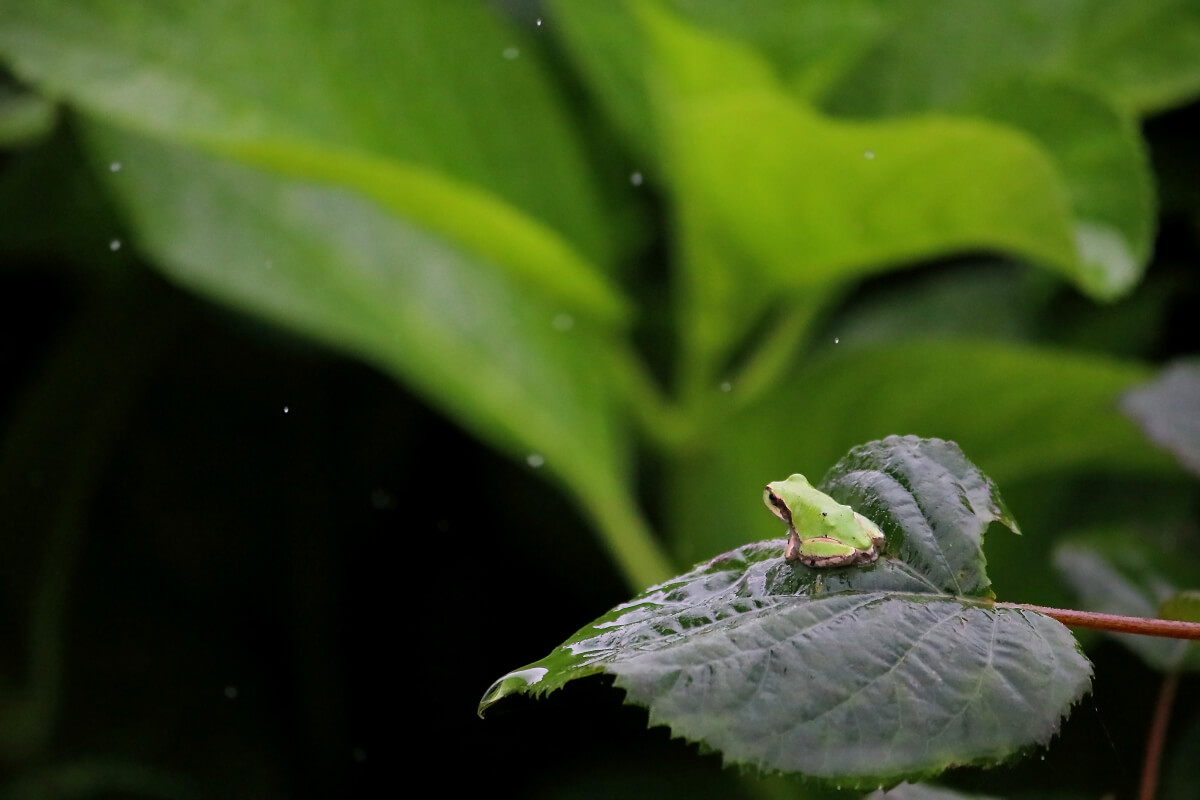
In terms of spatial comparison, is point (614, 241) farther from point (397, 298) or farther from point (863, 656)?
point (863, 656)

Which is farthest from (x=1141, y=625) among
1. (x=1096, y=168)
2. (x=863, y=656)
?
(x=1096, y=168)

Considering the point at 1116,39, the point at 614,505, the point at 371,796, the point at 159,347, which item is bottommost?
the point at 371,796

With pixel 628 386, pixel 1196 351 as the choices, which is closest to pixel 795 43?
pixel 628 386

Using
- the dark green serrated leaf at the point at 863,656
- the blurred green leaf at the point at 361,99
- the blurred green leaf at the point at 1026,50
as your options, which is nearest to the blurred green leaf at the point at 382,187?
the blurred green leaf at the point at 361,99

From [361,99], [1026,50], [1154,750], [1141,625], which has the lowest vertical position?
[1154,750]

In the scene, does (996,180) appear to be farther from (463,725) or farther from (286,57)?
(463,725)

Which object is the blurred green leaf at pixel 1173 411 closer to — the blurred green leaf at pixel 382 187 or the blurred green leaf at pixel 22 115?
the blurred green leaf at pixel 382 187
